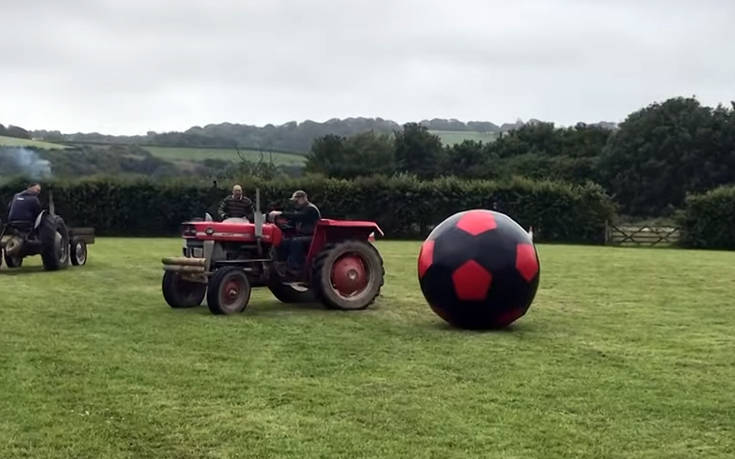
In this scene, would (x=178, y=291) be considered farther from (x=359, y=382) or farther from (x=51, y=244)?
(x=51, y=244)

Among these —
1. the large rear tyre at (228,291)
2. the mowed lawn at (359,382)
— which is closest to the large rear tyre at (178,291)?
the mowed lawn at (359,382)

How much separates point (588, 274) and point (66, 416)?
1473cm

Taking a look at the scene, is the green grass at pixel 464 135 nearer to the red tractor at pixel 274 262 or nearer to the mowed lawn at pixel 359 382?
the red tractor at pixel 274 262

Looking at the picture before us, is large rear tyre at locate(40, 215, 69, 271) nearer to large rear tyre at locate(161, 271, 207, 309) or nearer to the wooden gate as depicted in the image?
large rear tyre at locate(161, 271, 207, 309)

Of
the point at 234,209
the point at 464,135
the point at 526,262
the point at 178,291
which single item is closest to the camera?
the point at 526,262

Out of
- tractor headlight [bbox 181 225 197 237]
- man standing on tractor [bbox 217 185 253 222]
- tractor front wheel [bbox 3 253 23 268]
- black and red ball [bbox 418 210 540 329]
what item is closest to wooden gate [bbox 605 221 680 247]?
tractor front wheel [bbox 3 253 23 268]

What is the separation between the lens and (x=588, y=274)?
19.3m

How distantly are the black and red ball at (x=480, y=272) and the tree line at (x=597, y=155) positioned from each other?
53394 millimetres

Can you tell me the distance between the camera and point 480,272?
1003 centimetres

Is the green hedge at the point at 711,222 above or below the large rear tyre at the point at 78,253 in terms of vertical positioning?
above

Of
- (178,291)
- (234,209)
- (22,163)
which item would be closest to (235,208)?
(234,209)

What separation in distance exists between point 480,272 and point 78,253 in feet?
39.9

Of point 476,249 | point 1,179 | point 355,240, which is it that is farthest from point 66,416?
point 1,179

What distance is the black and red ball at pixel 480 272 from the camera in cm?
1005
